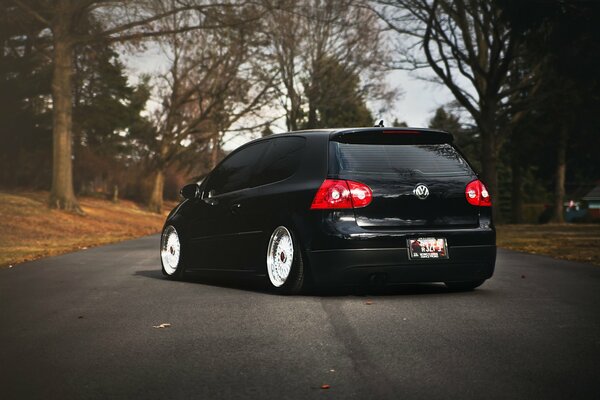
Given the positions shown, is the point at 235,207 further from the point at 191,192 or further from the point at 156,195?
the point at 156,195

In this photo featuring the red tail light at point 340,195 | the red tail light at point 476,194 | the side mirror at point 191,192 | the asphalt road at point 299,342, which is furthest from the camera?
the side mirror at point 191,192

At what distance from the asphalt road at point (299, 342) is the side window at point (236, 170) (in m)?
1.20

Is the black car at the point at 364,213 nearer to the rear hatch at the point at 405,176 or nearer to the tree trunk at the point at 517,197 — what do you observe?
the rear hatch at the point at 405,176

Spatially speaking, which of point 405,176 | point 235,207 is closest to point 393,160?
point 405,176

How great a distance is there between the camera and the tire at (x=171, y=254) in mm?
10992

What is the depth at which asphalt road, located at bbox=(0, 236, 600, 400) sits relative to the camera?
491 cm

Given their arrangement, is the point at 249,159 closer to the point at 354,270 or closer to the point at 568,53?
the point at 354,270

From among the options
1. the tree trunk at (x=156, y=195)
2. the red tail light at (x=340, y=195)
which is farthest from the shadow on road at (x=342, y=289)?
the tree trunk at (x=156, y=195)

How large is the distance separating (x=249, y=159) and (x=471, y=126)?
34.7 meters

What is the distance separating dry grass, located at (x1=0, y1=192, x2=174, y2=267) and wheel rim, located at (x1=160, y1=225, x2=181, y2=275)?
179 inches

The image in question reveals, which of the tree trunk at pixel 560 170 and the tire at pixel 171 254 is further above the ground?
the tree trunk at pixel 560 170

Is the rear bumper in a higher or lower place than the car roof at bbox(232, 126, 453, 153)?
lower

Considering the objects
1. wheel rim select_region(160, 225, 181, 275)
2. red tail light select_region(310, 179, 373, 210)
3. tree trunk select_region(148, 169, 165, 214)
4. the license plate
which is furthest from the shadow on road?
tree trunk select_region(148, 169, 165, 214)

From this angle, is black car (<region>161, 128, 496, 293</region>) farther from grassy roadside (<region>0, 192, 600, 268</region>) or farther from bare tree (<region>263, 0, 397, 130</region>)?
bare tree (<region>263, 0, 397, 130</region>)
